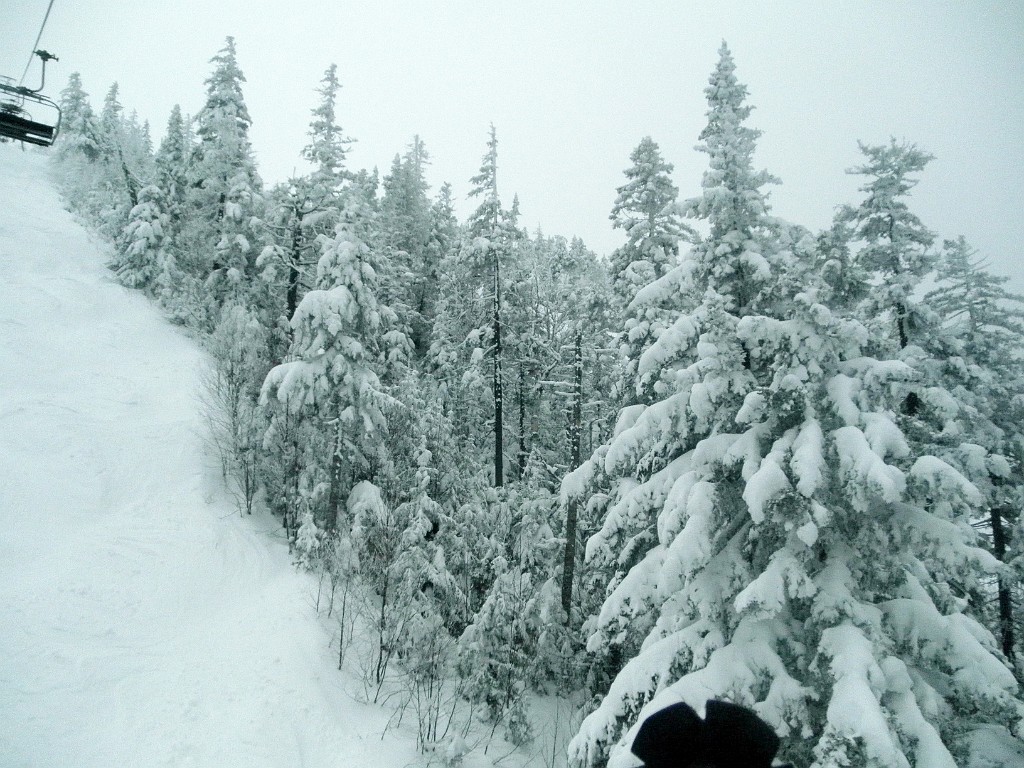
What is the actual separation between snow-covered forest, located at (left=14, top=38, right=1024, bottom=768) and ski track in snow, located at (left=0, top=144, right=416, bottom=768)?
146cm

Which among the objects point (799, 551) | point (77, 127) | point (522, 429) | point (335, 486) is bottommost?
point (335, 486)

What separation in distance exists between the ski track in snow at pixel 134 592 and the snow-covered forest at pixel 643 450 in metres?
1.46

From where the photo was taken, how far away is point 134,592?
48.8 feet

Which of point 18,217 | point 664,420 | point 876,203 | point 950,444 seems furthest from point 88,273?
point 950,444

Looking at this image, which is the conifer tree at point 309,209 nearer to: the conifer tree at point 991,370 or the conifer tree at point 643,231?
the conifer tree at point 643,231

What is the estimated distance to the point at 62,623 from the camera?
504 inches

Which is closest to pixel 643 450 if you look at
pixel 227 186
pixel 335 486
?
pixel 335 486

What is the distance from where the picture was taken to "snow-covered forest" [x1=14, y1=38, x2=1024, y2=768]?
7.04 m

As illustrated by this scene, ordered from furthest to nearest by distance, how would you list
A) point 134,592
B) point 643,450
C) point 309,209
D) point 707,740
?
point 309,209 < point 134,592 < point 643,450 < point 707,740

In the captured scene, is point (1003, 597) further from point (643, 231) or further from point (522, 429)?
point (522, 429)

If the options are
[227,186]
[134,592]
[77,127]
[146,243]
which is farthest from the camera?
[77,127]

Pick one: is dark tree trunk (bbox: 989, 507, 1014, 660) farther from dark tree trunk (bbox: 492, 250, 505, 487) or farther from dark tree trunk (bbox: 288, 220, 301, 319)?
dark tree trunk (bbox: 288, 220, 301, 319)

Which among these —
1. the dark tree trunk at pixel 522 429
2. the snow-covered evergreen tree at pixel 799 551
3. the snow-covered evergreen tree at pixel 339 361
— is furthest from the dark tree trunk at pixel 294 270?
the snow-covered evergreen tree at pixel 799 551

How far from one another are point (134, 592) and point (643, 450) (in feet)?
50.8
